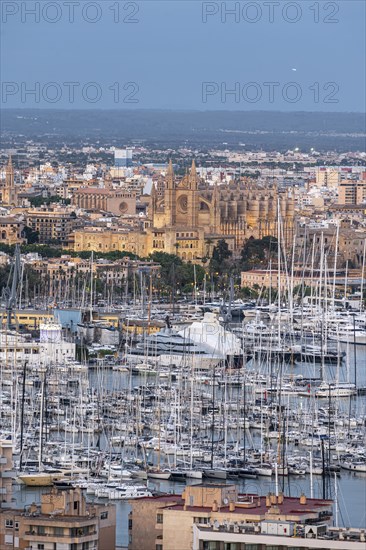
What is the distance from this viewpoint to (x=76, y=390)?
1453 inches

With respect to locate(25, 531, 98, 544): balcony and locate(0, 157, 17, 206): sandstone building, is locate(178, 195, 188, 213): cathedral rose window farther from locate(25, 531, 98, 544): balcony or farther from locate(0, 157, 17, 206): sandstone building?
locate(25, 531, 98, 544): balcony

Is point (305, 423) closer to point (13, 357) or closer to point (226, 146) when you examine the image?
point (13, 357)

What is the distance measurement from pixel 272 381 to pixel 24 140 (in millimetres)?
141448

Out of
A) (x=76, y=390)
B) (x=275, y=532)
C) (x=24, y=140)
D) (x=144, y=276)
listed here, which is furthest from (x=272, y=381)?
(x=24, y=140)

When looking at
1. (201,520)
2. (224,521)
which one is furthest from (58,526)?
(224,521)

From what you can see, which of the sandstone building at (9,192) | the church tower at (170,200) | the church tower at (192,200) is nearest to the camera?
the church tower at (170,200)

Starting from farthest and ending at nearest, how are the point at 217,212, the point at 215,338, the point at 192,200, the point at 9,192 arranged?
the point at 9,192
the point at 192,200
the point at 217,212
the point at 215,338

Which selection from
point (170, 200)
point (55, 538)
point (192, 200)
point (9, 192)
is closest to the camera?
point (55, 538)

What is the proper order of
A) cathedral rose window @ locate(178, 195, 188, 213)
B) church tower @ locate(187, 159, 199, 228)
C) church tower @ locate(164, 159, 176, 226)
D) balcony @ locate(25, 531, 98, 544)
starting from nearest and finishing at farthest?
balcony @ locate(25, 531, 98, 544)
church tower @ locate(164, 159, 176, 226)
church tower @ locate(187, 159, 199, 228)
cathedral rose window @ locate(178, 195, 188, 213)

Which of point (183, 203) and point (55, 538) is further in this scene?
point (183, 203)

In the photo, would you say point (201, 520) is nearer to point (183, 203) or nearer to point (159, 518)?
point (159, 518)

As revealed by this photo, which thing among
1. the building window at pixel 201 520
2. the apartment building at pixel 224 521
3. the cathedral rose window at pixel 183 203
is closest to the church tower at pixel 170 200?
the cathedral rose window at pixel 183 203

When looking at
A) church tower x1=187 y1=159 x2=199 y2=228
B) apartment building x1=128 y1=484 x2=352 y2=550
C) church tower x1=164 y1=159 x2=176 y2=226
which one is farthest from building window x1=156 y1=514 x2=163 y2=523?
church tower x1=187 y1=159 x2=199 y2=228

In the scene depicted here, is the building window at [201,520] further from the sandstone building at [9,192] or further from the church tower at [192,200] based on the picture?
the sandstone building at [9,192]
